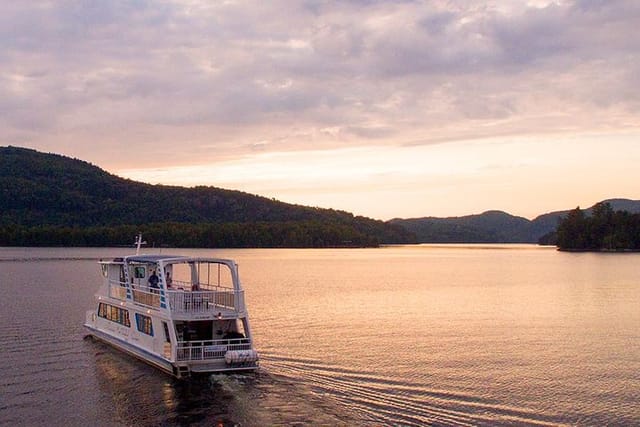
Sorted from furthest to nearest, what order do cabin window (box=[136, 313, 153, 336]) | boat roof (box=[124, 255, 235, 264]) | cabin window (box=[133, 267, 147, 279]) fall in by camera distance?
cabin window (box=[133, 267, 147, 279]) < cabin window (box=[136, 313, 153, 336]) < boat roof (box=[124, 255, 235, 264])

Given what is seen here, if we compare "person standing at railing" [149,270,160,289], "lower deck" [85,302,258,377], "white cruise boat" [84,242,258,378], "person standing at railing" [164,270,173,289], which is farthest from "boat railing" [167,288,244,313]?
"person standing at railing" [149,270,160,289]

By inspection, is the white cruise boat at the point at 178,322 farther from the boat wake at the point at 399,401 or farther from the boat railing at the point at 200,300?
the boat wake at the point at 399,401

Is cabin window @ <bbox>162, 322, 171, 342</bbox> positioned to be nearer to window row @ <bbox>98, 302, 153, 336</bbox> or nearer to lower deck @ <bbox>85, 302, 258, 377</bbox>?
lower deck @ <bbox>85, 302, 258, 377</bbox>

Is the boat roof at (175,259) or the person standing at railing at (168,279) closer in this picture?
the boat roof at (175,259)

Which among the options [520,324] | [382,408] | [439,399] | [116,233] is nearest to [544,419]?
[439,399]

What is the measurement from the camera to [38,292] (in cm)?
6475

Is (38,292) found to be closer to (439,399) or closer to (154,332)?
(154,332)

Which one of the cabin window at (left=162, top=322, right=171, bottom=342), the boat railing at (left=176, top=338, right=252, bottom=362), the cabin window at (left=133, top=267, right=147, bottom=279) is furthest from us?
the cabin window at (left=133, top=267, right=147, bottom=279)

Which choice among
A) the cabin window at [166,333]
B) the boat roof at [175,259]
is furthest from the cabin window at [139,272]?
the cabin window at [166,333]

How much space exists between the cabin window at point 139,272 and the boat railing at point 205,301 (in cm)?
539

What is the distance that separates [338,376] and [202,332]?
6.54 m

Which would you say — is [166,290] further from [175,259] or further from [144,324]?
[144,324]

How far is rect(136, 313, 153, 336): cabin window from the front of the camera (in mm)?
32938

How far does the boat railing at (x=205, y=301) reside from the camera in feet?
102
